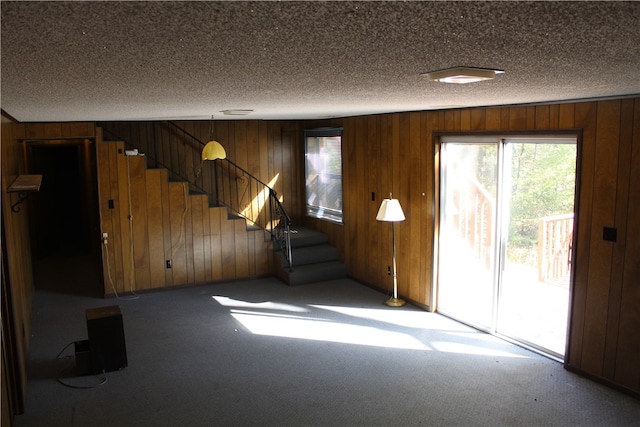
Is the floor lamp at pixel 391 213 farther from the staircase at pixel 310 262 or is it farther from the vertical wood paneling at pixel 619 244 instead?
the vertical wood paneling at pixel 619 244

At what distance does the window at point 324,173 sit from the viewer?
27.0 feet

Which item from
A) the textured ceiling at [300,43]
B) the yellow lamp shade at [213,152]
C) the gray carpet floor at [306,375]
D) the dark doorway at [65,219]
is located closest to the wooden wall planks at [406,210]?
the gray carpet floor at [306,375]

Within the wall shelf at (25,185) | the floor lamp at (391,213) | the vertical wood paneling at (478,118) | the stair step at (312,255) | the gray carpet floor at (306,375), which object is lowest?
the gray carpet floor at (306,375)

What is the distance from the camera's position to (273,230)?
28.8 ft

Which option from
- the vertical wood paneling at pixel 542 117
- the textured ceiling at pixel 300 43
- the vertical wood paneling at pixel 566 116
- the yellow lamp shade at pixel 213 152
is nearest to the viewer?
the textured ceiling at pixel 300 43

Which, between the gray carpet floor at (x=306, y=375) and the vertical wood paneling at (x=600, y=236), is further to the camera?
the vertical wood paneling at (x=600, y=236)

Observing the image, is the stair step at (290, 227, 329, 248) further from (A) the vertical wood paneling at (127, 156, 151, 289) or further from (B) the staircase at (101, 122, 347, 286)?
(A) the vertical wood paneling at (127, 156, 151, 289)

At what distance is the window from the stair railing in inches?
25.0

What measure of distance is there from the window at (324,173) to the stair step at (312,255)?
48 cm

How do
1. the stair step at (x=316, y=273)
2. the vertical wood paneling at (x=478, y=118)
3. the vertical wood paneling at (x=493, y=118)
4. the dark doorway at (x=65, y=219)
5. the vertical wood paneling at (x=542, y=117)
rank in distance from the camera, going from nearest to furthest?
the vertical wood paneling at (x=542, y=117) → the vertical wood paneling at (x=493, y=118) → the vertical wood paneling at (x=478, y=118) → the stair step at (x=316, y=273) → the dark doorway at (x=65, y=219)

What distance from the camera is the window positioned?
8.24 meters

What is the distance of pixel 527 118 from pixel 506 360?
7.39ft

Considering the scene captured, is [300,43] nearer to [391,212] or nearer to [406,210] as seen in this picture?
[391,212]

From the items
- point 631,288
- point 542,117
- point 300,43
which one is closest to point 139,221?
point 542,117
